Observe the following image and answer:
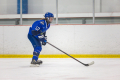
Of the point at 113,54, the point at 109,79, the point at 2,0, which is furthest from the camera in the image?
the point at 2,0

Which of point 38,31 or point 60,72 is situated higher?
point 38,31

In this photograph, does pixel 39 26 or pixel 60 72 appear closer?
pixel 60 72

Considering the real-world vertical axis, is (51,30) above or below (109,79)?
above

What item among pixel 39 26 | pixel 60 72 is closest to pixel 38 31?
pixel 39 26

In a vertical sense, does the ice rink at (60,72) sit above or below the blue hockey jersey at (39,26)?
below

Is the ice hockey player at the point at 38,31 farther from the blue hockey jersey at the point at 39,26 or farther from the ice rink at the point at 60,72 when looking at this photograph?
the ice rink at the point at 60,72

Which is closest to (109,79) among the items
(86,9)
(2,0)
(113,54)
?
(113,54)

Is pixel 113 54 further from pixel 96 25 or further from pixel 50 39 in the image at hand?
pixel 50 39

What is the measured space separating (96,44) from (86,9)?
111cm

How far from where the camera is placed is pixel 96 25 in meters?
7.13

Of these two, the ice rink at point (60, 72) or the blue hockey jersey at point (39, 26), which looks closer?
the ice rink at point (60, 72)

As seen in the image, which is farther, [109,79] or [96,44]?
[96,44]

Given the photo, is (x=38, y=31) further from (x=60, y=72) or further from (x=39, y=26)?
(x=60, y=72)

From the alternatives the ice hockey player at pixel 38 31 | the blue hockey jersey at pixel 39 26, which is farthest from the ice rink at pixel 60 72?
the blue hockey jersey at pixel 39 26
